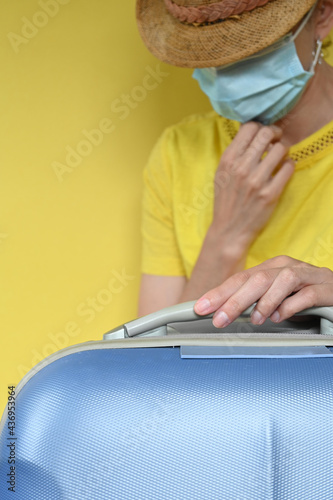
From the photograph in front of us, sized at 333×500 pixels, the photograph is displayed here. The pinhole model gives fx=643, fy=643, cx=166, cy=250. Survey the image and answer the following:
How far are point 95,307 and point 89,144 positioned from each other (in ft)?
1.04

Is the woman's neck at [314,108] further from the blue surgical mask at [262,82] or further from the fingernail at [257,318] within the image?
the fingernail at [257,318]

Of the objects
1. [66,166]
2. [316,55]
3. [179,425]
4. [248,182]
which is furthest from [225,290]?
[66,166]

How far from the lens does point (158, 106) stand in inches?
50.6

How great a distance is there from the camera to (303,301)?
65 cm

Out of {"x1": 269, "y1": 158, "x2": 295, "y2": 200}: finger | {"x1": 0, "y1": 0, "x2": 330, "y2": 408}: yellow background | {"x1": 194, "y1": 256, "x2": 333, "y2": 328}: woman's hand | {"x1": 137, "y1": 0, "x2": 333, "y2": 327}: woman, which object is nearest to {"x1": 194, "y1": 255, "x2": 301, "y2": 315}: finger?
{"x1": 194, "y1": 256, "x2": 333, "y2": 328}: woman's hand

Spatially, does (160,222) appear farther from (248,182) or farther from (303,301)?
(303,301)

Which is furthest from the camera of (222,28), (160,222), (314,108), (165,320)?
(160,222)

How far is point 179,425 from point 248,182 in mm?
578

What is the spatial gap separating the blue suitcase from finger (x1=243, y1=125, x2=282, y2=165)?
1.62 feet

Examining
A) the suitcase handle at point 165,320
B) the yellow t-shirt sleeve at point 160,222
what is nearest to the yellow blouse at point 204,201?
the yellow t-shirt sleeve at point 160,222

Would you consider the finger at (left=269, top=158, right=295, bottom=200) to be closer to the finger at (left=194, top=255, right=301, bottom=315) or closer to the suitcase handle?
the finger at (left=194, top=255, right=301, bottom=315)

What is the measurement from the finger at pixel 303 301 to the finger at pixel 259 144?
38cm

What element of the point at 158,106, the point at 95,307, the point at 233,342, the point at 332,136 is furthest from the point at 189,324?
the point at 158,106

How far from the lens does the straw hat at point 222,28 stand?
35.7 inches
